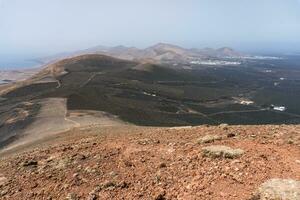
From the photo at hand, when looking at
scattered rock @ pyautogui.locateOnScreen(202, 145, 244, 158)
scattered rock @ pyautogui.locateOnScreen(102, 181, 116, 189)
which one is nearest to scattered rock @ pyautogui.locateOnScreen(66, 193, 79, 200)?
scattered rock @ pyautogui.locateOnScreen(102, 181, 116, 189)

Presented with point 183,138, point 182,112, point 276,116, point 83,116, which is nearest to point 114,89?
point 182,112

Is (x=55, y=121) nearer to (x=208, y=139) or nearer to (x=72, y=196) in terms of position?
(x=208, y=139)

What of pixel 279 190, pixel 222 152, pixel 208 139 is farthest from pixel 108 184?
pixel 279 190

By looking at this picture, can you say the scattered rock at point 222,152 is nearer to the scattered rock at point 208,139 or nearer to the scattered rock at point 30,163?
the scattered rock at point 208,139

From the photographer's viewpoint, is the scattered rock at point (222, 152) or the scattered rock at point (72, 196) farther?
the scattered rock at point (222, 152)

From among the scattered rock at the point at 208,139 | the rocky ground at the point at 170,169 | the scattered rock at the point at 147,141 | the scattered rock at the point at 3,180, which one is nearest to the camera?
the rocky ground at the point at 170,169

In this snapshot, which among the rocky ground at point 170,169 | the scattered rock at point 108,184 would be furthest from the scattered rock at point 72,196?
the scattered rock at point 108,184

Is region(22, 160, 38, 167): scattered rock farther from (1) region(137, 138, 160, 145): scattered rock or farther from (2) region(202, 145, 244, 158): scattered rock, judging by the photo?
(2) region(202, 145, 244, 158): scattered rock

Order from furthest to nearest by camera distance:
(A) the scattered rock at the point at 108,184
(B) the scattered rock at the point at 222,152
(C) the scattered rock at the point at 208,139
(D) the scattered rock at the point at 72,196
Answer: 1. (C) the scattered rock at the point at 208,139
2. (B) the scattered rock at the point at 222,152
3. (A) the scattered rock at the point at 108,184
4. (D) the scattered rock at the point at 72,196

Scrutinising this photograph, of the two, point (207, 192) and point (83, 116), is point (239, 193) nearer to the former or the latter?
point (207, 192)
